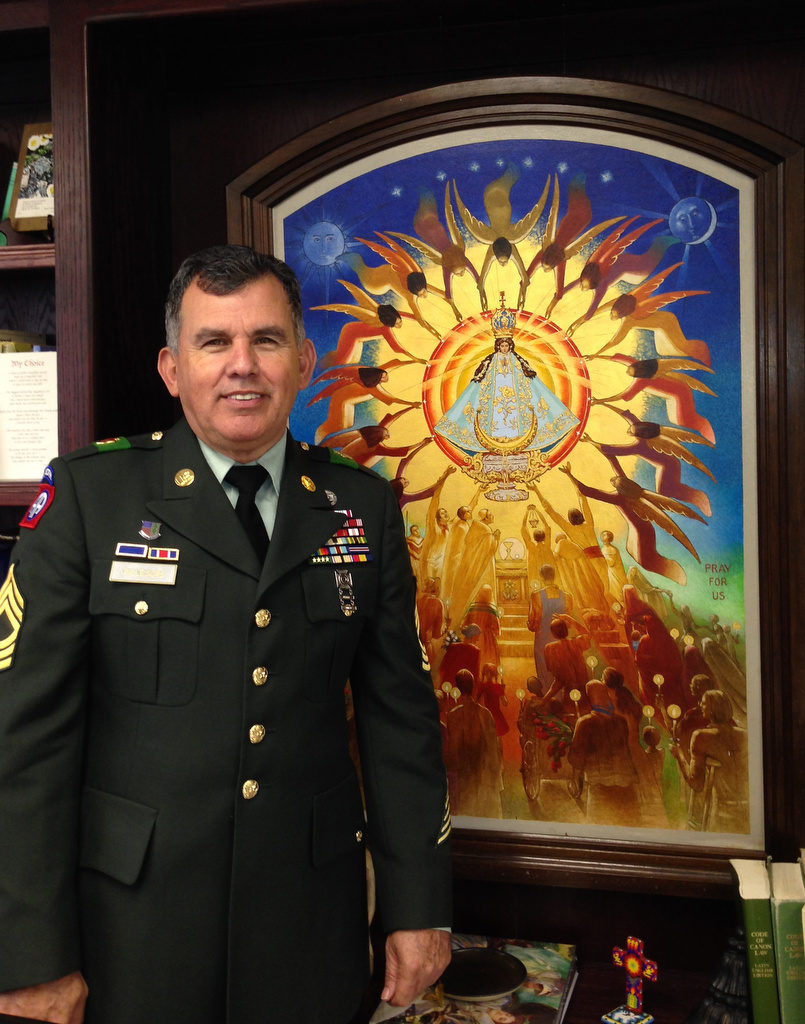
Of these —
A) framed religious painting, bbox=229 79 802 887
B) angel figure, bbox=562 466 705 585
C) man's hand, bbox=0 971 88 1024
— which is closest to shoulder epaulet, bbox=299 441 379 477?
framed religious painting, bbox=229 79 802 887

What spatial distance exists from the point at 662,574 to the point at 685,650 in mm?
154

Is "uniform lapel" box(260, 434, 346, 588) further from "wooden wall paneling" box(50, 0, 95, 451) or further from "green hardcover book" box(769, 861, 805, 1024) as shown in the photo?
"green hardcover book" box(769, 861, 805, 1024)

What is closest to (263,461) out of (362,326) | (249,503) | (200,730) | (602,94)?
(249,503)

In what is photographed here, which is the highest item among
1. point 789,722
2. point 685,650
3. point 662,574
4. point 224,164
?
point 224,164

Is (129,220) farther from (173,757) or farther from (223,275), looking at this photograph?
(173,757)

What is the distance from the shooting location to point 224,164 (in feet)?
6.38

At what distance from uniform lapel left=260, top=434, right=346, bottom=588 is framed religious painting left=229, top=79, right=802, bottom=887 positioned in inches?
16.7

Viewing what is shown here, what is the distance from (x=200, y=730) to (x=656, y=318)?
114 cm

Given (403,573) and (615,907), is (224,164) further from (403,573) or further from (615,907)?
(615,907)

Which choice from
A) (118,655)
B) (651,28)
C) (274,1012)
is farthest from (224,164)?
(274,1012)

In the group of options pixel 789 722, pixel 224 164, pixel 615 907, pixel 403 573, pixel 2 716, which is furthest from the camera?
pixel 224 164

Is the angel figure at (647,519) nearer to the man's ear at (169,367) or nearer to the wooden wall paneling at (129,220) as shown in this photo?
the man's ear at (169,367)

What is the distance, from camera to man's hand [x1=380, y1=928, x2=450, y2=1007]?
1.42 m

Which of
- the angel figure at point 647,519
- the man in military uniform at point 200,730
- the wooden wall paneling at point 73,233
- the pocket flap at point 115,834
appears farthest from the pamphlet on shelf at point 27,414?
the angel figure at point 647,519
